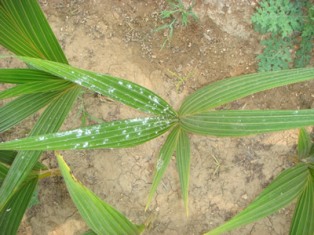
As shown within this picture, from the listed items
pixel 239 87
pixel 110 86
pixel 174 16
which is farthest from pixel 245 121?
pixel 174 16

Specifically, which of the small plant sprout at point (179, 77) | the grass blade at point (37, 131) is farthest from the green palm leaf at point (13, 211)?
the small plant sprout at point (179, 77)

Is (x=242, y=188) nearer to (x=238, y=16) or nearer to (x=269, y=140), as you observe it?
(x=269, y=140)

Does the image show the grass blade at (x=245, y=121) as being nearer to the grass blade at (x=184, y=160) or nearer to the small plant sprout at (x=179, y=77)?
the grass blade at (x=184, y=160)

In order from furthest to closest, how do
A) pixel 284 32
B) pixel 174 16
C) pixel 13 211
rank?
1. pixel 174 16
2. pixel 284 32
3. pixel 13 211

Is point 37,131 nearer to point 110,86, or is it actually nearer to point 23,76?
point 23,76

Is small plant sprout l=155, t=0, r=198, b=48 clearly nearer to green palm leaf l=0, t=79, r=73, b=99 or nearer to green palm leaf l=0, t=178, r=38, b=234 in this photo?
green palm leaf l=0, t=79, r=73, b=99

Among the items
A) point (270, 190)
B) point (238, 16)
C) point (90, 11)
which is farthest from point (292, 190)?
point (90, 11)
